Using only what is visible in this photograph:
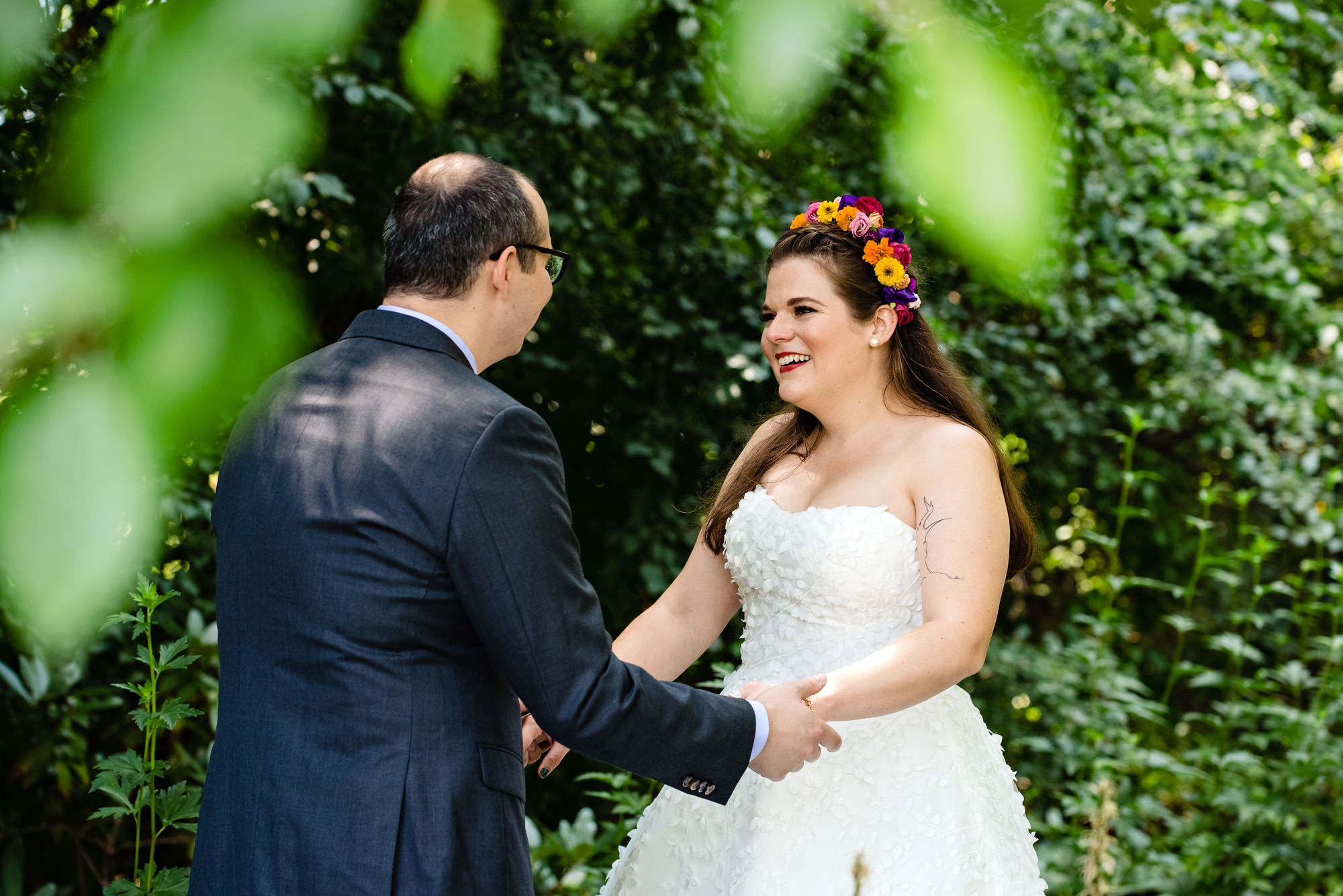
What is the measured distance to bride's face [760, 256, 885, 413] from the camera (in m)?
→ 2.38

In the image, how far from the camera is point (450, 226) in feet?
5.53

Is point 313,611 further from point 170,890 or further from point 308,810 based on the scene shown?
point 170,890

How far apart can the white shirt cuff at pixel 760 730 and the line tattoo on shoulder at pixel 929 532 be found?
1.41 ft

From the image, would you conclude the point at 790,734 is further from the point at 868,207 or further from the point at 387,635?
the point at 868,207

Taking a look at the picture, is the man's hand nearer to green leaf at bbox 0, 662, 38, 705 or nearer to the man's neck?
the man's neck

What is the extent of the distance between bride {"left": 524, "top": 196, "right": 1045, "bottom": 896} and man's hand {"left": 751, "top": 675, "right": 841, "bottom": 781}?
38 mm

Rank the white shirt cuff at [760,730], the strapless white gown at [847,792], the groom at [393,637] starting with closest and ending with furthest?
the groom at [393,637]
the white shirt cuff at [760,730]
the strapless white gown at [847,792]

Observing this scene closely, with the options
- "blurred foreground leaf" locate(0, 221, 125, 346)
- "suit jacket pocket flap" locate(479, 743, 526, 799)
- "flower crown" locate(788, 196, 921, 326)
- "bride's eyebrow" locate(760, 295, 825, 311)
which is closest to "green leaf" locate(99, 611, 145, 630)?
"blurred foreground leaf" locate(0, 221, 125, 346)

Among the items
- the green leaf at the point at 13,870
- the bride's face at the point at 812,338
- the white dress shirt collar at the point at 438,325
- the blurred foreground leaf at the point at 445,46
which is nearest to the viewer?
the blurred foreground leaf at the point at 445,46

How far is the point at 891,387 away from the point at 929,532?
479mm

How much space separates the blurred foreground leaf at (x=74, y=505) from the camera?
45 cm

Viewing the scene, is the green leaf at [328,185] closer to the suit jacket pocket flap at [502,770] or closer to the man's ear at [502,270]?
the man's ear at [502,270]

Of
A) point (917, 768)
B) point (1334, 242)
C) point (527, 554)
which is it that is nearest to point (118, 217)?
point (527, 554)

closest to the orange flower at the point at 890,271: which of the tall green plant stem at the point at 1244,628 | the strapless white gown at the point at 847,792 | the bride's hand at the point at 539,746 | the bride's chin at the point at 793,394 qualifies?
the bride's chin at the point at 793,394
